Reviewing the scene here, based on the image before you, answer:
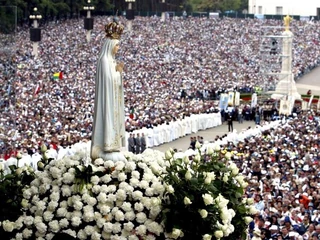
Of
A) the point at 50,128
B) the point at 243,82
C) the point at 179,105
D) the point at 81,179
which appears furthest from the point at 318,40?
the point at 81,179

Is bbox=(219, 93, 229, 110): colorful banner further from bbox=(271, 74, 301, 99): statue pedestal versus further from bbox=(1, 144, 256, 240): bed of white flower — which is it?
bbox=(1, 144, 256, 240): bed of white flower

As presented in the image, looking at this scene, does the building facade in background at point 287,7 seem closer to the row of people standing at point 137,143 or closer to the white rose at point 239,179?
the row of people standing at point 137,143

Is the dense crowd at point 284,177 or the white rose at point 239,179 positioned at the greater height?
the white rose at point 239,179

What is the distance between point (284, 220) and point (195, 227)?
9356mm

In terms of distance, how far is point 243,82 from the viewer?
70875 millimetres

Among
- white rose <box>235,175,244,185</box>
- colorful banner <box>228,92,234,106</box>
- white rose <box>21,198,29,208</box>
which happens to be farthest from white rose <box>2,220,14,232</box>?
colorful banner <box>228,92,234,106</box>

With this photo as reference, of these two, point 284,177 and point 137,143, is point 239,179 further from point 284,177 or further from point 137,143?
point 137,143

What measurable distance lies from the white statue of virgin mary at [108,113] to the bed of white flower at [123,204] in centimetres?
17

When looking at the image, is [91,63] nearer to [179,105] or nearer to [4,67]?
[179,105]

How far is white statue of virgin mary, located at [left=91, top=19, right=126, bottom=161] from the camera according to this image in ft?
39.1

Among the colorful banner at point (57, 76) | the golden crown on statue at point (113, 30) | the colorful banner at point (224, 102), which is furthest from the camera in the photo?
the colorful banner at point (57, 76)

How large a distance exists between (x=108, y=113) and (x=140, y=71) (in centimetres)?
6011

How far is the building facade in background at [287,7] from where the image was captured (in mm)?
124375

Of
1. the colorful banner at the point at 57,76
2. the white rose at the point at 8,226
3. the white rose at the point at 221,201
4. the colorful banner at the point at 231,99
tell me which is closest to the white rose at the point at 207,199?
the white rose at the point at 221,201
